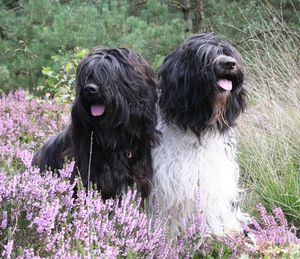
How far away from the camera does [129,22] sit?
880cm

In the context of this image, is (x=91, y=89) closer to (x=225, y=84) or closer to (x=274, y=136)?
(x=225, y=84)

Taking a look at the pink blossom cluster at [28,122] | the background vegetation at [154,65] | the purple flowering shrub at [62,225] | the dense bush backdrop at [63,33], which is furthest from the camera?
the dense bush backdrop at [63,33]

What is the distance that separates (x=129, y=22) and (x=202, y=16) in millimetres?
3717

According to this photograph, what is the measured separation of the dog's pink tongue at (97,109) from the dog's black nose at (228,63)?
2.48ft

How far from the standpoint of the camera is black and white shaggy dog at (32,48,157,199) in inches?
131

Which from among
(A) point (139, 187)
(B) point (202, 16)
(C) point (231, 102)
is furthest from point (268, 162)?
(B) point (202, 16)

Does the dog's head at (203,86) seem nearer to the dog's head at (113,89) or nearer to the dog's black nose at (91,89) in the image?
the dog's head at (113,89)

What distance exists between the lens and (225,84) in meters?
3.52

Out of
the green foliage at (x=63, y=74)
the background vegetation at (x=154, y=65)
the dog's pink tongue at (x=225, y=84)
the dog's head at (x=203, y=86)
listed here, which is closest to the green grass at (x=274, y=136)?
the background vegetation at (x=154, y=65)

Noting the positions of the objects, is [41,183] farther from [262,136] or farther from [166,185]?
[262,136]

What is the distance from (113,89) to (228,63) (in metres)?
0.70

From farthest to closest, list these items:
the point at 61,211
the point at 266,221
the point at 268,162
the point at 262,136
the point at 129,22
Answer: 1. the point at 129,22
2. the point at 262,136
3. the point at 268,162
4. the point at 266,221
5. the point at 61,211

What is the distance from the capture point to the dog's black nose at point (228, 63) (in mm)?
3441

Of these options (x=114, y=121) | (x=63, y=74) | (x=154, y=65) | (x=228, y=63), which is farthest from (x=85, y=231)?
(x=154, y=65)
